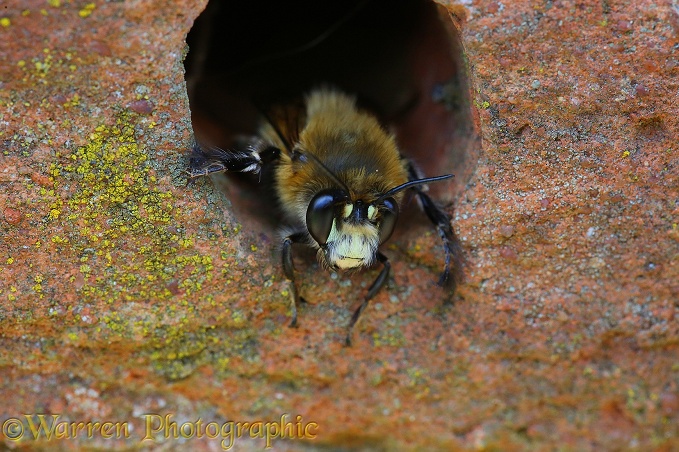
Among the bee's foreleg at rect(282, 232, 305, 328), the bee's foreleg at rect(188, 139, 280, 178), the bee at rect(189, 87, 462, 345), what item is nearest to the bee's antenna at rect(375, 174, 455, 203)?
the bee at rect(189, 87, 462, 345)

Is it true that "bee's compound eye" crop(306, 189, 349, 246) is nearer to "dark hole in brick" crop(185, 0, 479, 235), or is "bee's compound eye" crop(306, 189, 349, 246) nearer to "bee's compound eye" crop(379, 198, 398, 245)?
"bee's compound eye" crop(379, 198, 398, 245)

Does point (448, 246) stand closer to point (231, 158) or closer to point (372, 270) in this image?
point (372, 270)

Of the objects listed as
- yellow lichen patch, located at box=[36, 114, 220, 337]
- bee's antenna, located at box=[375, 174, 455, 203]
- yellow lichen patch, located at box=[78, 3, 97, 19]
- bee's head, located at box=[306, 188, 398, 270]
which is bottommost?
yellow lichen patch, located at box=[36, 114, 220, 337]

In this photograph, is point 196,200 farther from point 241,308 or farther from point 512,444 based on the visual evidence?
point 512,444

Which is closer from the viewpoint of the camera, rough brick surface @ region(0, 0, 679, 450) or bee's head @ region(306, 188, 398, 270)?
rough brick surface @ region(0, 0, 679, 450)

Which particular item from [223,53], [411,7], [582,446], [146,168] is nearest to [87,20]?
[146,168]

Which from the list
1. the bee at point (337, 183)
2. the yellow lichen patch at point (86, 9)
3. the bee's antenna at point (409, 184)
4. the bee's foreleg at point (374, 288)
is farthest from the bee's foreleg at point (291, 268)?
the yellow lichen patch at point (86, 9)

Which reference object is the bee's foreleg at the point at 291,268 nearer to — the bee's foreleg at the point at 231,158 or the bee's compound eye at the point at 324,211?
the bee's compound eye at the point at 324,211
